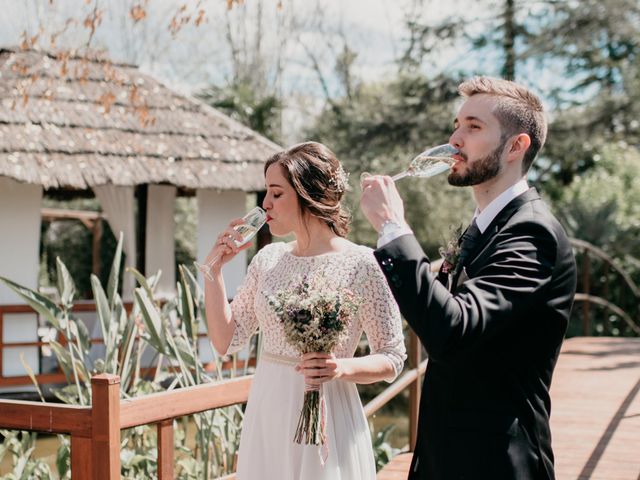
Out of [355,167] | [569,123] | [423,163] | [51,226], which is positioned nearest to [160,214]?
[355,167]

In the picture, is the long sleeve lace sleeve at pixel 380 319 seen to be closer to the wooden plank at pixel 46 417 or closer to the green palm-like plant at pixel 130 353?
the wooden plank at pixel 46 417

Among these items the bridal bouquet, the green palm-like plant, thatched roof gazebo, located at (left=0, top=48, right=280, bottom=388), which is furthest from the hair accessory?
thatched roof gazebo, located at (left=0, top=48, right=280, bottom=388)

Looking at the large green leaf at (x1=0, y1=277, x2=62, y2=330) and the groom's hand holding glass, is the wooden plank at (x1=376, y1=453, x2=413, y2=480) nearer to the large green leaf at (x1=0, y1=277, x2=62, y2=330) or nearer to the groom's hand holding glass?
the large green leaf at (x1=0, y1=277, x2=62, y2=330)

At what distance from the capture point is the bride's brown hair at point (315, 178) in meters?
2.75

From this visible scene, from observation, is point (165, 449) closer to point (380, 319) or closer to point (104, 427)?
point (104, 427)

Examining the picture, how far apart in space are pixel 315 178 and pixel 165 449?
41.1 inches

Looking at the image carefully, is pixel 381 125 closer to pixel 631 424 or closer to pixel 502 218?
pixel 631 424

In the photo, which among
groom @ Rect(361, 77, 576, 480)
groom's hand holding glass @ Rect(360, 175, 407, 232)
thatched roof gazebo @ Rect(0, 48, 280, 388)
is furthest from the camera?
thatched roof gazebo @ Rect(0, 48, 280, 388)

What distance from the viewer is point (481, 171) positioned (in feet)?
6.90

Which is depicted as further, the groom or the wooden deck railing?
the wooden deck railing

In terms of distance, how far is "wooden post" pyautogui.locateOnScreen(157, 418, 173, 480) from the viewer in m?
2.97

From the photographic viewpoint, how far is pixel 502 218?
208 centimetres

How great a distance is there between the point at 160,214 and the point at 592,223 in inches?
276

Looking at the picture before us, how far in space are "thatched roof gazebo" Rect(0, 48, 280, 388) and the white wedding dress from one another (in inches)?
314
